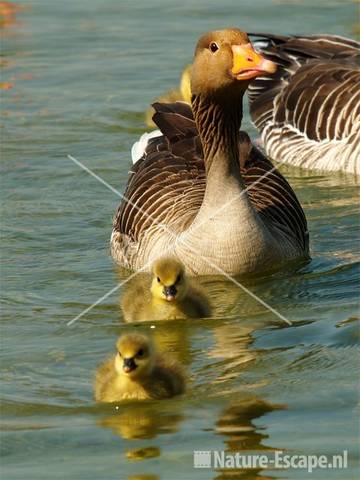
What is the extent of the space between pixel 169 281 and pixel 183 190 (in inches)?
69.1

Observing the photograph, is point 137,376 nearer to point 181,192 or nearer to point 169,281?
point 169,281

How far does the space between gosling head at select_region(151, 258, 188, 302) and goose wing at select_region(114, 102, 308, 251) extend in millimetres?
1012

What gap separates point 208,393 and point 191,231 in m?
2.18

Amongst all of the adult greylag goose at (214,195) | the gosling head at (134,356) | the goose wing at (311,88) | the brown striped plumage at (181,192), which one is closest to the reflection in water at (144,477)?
the gosling head at (134,356)

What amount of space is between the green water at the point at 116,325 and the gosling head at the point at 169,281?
0.88ft

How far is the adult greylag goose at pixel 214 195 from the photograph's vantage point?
957cm

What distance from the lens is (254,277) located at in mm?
10023

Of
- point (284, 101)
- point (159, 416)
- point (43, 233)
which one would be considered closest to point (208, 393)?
point (159, 416)

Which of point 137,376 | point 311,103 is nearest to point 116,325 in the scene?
point 137,376

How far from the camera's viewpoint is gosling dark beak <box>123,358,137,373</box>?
7535mm

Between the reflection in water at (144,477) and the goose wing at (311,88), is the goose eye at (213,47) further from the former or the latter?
the goose wing at (311,88)

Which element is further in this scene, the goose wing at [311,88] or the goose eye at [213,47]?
the goose wing at [311,88]

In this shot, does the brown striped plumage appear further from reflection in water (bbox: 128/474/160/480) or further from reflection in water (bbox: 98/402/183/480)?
reflection in water (bbox: 128/474/160/480)

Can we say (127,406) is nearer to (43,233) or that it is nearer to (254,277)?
(254,277)
